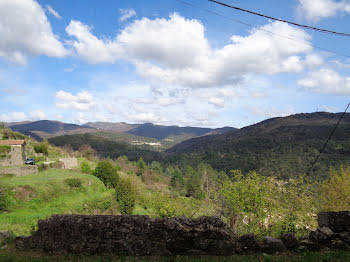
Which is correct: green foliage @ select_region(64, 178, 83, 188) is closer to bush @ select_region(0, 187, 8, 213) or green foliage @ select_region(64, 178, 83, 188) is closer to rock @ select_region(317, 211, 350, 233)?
bush @ select_region(0, 187, 8, 213)

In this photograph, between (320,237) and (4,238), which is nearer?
(320,237)

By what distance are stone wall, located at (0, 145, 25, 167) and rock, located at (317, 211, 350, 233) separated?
43834mm

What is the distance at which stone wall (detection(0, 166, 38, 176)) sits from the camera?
1145 inches

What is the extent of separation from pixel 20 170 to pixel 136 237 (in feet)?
107

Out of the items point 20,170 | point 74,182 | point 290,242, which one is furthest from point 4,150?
point 290,242

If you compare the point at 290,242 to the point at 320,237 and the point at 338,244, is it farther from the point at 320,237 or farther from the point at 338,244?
the point at 338,244

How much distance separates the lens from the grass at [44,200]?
20.3m

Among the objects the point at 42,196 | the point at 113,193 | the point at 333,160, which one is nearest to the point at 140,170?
the point at 113,193

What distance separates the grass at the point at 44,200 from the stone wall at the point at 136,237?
13.4m

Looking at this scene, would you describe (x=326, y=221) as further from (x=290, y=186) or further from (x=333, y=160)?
(x=333, y=160)

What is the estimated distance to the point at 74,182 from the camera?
30.3 metres

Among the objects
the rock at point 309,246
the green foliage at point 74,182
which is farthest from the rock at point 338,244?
the green foliage at point 74,182

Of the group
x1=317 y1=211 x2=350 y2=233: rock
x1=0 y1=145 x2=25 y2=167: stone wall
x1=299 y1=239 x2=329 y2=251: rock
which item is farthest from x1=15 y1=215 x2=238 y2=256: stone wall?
x1=0 y1=145 x2=25 y2=167: stone wall

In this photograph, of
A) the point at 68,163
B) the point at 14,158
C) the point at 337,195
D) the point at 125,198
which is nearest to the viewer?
the point at 337,195
